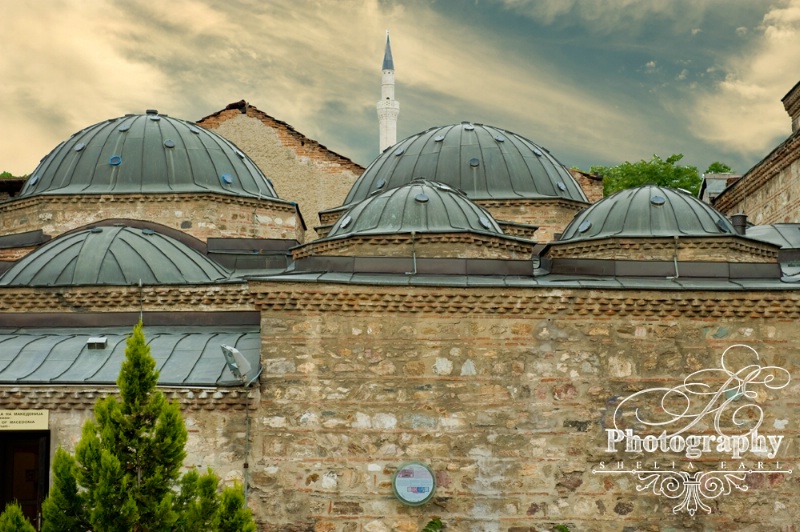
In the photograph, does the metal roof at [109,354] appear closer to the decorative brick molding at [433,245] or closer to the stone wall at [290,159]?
the decorative brick molding at [433,245]

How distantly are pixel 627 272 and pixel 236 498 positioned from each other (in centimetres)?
619

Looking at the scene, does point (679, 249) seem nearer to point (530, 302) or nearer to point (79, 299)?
point (530, 302)

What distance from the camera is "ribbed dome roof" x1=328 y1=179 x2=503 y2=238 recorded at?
49.0ft

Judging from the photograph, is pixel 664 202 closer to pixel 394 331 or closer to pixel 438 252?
pixel 438 252

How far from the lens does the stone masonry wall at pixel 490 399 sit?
12.4 m

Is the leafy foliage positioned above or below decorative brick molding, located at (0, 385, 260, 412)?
below

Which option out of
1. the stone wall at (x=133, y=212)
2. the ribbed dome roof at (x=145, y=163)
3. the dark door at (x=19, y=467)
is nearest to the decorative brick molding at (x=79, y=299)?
the dark door at (x=19, y=467)

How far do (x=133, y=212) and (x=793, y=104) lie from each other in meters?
13.7

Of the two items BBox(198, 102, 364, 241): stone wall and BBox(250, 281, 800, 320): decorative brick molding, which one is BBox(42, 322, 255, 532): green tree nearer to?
BBox(250, 281, 800, 320): decorative brick molding

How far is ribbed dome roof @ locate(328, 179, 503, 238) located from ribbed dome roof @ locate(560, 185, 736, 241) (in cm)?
166

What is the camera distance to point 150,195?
1869 centimetres

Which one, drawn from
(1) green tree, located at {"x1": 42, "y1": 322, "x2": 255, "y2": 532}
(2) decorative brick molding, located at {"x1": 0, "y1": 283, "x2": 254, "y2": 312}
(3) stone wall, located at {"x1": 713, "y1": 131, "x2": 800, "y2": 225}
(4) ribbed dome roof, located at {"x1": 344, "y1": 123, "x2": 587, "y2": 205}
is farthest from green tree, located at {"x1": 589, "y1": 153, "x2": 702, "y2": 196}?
(1) green tree, located at {"x1": 42, "y1": 322, "x2": 255, "y2": 532}

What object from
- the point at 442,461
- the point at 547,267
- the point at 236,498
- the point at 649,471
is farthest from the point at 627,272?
the point at 236,498

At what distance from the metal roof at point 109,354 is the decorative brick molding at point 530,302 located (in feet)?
3.60
